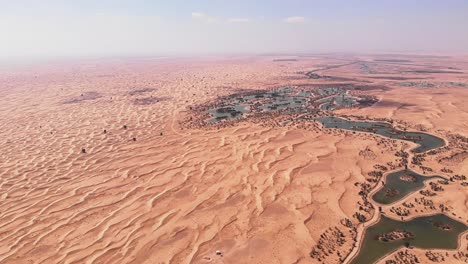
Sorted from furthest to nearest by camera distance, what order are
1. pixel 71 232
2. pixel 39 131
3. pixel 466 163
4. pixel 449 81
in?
pixel 449 81 < pixel 39 131 < pixel 466 163 < pixel 71 232

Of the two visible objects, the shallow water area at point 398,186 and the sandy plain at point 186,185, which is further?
the shallow water area at point 398,186

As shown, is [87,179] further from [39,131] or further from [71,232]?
[39,131]

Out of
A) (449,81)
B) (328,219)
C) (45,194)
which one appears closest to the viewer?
(328,219)

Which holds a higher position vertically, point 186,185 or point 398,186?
point 186,185

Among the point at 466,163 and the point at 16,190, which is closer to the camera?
the point at 16,190

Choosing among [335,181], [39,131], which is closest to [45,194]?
[39,131]

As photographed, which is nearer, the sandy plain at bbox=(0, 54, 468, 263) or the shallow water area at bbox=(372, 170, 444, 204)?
the sandy plain at bbox=(0, 54, 468, 263)

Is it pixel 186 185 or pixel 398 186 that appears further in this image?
pixel 186 185
